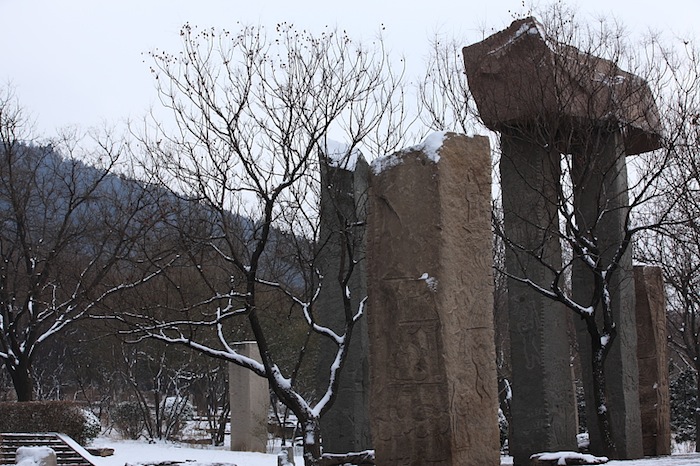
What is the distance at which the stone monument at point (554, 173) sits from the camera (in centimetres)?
1279

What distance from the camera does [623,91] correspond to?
13.1 m

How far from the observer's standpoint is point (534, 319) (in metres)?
13.6

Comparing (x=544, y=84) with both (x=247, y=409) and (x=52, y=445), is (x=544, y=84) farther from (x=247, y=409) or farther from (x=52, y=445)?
(x=247, y=409)

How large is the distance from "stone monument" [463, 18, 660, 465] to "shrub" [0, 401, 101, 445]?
30.8 ft

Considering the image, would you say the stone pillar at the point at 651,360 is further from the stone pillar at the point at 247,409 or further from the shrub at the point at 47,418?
the shrub at the point at 47,418

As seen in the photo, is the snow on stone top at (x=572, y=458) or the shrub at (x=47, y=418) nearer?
the snow on stone top at (x=572, y=458)

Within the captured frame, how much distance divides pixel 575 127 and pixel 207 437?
69.7ft

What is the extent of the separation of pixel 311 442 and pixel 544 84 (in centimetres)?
629

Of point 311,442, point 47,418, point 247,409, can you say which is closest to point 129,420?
point 247,409

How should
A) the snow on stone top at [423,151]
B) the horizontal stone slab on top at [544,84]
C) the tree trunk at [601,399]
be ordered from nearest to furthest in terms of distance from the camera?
the snow on stone top at [423,151], the tree trunk at [601,399], the horizontal stone slab on top at [544,84]

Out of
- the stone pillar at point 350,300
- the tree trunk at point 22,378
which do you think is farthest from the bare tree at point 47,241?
the stone pillar at point 350,300

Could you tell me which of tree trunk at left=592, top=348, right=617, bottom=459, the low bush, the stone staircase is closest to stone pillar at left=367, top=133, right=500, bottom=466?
tree trunk at left=592, top=348, right=617, bottom=459

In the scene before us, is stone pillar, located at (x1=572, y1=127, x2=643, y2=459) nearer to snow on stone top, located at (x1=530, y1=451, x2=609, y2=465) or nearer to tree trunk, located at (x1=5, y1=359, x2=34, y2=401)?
snow on stone top, located at (x1=530, y1=451, x2=609, y2=465)

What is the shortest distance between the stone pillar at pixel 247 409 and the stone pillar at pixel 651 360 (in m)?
9.16
